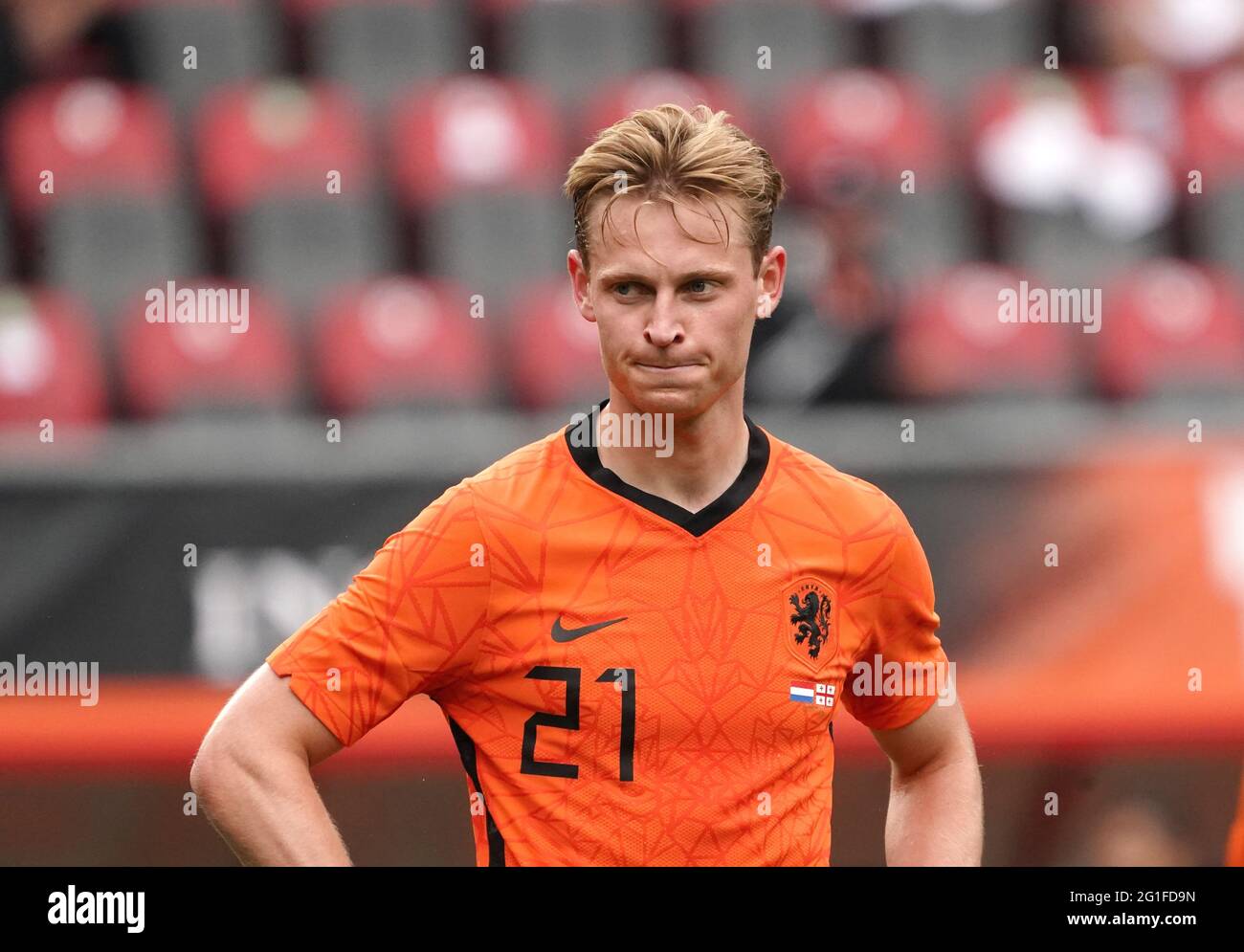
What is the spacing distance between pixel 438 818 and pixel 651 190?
9.50ft

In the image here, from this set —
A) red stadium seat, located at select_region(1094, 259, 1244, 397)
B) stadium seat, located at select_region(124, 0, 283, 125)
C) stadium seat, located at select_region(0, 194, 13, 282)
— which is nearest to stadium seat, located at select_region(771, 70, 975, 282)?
red stadium seat, located at select_region(1094, 259, 1244, 397)

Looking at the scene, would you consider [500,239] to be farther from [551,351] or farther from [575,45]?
[575,45]

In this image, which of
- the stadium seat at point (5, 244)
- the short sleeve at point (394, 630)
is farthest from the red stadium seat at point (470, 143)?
the short sleeve at point (394, 630)

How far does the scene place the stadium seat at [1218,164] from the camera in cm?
764

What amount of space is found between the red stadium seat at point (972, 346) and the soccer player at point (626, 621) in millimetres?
3664

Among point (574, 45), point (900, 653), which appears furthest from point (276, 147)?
point (900, 653)

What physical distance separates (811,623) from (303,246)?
4651 mm

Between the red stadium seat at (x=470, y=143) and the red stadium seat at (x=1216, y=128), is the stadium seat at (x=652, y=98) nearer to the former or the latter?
the red stadium seat at (x=470, y=143)

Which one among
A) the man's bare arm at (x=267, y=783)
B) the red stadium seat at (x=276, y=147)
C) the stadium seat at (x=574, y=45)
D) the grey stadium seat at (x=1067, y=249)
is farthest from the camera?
the stadium seat at (x=574, y=45)

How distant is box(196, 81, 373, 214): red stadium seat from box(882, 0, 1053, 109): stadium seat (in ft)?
8.40

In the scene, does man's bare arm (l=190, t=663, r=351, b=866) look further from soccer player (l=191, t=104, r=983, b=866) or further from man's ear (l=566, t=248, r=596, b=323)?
man's ear (l=566, t=248, r=596, b=323)

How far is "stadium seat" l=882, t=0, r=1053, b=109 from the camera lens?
26.4 feet

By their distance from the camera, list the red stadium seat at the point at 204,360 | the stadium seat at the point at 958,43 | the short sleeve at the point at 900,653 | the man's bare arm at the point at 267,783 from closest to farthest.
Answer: the man's bare arm at the point at 267,783 → the short sleeve at the point at 900,653 → the red stadium seat at the point at 204,360 → the stadium seat at the point at 958,43
